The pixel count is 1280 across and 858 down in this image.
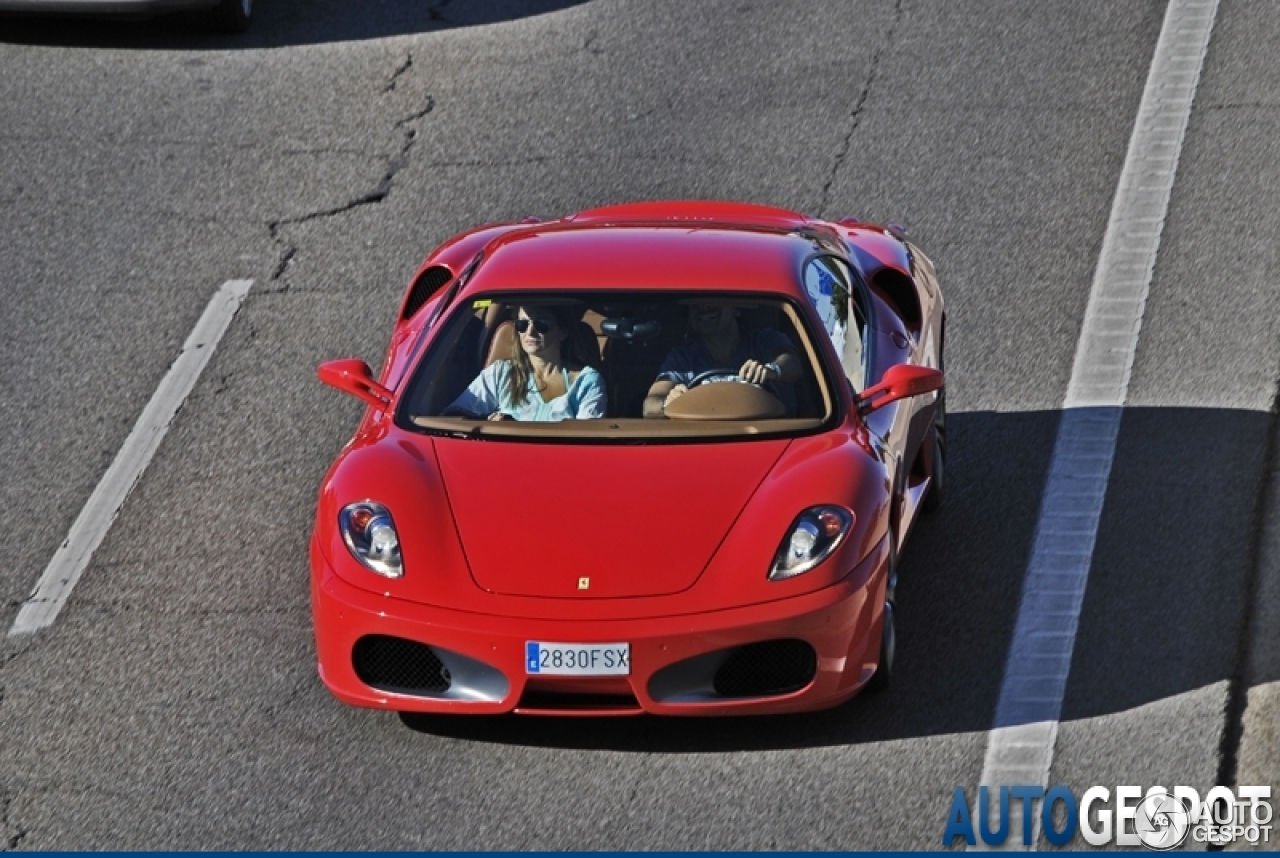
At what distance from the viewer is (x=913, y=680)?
7.80 m

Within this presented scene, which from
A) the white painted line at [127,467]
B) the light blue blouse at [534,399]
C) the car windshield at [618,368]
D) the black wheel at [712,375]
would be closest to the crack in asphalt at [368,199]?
the white painted line at [127,467]

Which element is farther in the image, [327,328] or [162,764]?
[327,328]

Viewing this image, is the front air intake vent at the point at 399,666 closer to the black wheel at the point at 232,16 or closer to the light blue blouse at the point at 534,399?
the light blue blouse at the point at 534,399

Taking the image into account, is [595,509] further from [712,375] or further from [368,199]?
[368,199]

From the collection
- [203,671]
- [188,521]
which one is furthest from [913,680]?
[188,521]

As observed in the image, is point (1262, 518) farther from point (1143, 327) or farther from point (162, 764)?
point (162, 764)

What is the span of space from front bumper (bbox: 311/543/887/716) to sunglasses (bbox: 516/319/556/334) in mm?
1482

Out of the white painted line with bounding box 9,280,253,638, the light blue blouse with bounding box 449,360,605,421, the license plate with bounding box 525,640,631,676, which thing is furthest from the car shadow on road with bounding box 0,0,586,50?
the license plate with bounding box 525,640,631,676

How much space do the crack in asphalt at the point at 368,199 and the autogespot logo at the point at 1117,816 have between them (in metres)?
6.31

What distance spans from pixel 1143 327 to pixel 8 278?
610 centimetres

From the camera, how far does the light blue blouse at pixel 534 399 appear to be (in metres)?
8.09

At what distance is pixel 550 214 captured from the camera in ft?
41.4

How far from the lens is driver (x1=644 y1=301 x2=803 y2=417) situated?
8.10m

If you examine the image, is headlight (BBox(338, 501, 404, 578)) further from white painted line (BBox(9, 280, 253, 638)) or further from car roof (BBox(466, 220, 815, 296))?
white painted line (BBox(9, 280, 253, 638))
